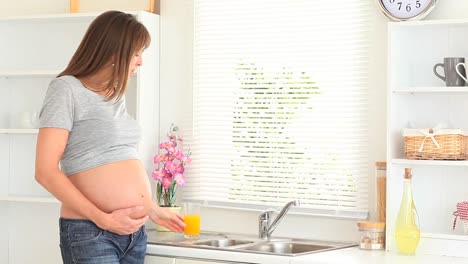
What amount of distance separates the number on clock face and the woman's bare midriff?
1303mm

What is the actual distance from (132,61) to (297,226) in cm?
131

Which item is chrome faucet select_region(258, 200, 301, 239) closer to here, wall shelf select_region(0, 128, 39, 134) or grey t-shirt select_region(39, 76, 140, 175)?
grey t-shirt select_region(39, 76, 140, 175)

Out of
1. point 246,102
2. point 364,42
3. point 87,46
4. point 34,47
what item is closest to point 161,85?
point 246,102

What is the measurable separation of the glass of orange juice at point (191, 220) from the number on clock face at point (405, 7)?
47.2 inches

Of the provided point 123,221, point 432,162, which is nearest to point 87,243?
point 123,221

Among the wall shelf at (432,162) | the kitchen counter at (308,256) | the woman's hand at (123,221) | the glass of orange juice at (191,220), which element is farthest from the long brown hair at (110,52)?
the wall shelf at (432,162)

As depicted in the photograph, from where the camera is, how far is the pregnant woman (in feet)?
9.06

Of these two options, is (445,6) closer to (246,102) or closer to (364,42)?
(364,42)

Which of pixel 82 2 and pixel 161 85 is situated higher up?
pixel 82 2

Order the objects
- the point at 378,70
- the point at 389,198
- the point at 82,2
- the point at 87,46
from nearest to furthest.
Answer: the point at 87,46 < the point at 389,198 < the point at 378,70 < the point at 82,2

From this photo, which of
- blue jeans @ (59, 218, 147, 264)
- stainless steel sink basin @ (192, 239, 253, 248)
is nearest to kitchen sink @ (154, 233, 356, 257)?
stainless steel sink basin @ (192, 239, 253, 248)

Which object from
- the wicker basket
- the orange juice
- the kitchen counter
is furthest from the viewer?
the orange juice

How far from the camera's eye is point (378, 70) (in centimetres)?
365

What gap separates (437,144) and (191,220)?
1.13 meters
